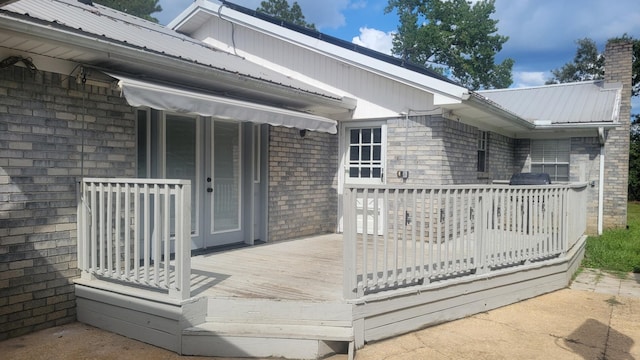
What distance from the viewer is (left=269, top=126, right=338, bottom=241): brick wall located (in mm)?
7895

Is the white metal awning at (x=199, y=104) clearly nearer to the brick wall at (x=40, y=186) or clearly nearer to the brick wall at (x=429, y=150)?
the brick wall at (x=40, y=186)

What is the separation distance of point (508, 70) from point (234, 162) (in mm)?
33845

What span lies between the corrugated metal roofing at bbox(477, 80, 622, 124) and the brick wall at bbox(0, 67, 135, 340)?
11.5m

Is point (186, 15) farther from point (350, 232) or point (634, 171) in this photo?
point (634, 171)

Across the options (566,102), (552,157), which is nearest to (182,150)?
(552,157)

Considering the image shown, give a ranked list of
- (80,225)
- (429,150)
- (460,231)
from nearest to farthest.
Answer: (80,225), (460,231), (429,150)

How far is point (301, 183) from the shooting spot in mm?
8477

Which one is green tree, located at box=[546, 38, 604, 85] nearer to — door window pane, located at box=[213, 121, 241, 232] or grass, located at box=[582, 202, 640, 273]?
grass, located at box=[582, 202, 640, 273]

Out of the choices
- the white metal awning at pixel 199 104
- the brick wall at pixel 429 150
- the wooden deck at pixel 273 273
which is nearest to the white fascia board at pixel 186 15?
the white metal awning at pixel 199 104

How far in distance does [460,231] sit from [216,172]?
153 inches

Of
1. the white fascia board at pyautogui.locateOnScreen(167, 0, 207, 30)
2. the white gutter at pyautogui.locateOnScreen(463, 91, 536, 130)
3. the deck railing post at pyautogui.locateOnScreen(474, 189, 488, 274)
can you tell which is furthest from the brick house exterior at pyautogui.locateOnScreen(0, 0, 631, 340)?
the white fascia board at pyautogui.locateOnScreen(167, 0, 207, 30)

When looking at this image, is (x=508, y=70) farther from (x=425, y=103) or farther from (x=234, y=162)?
(x=234, y=162)

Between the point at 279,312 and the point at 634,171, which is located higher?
the point at 634,171

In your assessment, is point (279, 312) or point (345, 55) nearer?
point (279, 312)
